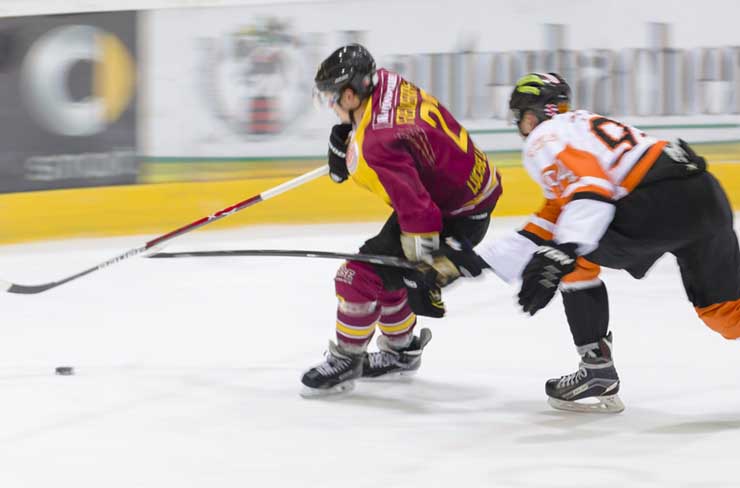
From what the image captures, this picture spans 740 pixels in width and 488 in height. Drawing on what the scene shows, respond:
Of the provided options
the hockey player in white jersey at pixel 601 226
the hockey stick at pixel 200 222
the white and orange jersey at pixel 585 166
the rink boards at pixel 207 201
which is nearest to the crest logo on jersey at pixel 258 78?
the rink boards at pixel 207 201

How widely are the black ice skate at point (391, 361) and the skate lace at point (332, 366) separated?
0.57 feet

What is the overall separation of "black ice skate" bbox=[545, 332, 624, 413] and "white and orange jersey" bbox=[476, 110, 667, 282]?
254mm

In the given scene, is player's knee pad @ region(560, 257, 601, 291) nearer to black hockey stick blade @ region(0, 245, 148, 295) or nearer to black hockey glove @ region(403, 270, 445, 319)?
black hockey glove @ region(403, 270, 445, 319)

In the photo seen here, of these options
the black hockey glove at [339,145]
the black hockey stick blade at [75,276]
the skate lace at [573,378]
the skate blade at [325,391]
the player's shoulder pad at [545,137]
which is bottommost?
the skate blade at [325,391]

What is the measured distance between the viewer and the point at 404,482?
2375mm

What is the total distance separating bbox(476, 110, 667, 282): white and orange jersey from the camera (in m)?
2.57

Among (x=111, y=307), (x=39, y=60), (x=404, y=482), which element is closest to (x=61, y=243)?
(x=39, y=60)

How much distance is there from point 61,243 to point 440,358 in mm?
2675

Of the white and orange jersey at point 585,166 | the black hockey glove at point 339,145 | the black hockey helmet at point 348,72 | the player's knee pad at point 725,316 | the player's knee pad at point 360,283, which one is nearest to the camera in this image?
the white and orange jersey at point 585,166

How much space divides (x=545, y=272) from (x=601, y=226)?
167mm

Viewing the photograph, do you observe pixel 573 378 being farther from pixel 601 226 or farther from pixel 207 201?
pixel 207 201

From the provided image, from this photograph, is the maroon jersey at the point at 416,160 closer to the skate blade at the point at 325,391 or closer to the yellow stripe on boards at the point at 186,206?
the skate blade at the point at 325,391

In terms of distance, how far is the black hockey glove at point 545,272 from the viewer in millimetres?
2578

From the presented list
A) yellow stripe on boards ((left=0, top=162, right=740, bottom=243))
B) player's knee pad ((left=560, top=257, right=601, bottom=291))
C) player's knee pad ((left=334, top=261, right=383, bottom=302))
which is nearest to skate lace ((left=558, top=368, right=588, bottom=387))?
player's knee pad ((left=560, top=257, right=601, bottom=291))
